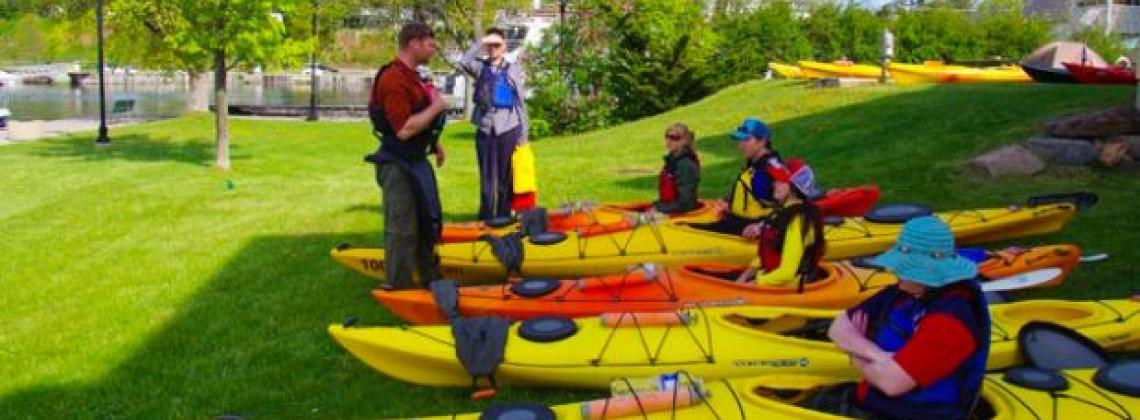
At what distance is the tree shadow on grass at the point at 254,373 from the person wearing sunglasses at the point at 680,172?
234 centimetres

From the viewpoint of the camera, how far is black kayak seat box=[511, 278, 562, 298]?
5.52m

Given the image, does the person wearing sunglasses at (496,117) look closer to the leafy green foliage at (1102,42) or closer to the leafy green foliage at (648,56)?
the leafy green foliage at (648,56)

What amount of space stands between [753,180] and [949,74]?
49.5 ft

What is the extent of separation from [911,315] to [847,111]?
503 inches

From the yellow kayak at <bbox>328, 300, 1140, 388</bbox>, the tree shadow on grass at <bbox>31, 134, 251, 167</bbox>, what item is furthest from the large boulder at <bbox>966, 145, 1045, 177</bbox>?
the tree shadow on grass at <bbox>31, 134, 251, 167</bbox>

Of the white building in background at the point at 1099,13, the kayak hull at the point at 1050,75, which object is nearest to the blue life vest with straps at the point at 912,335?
the kayak hull at the point at 1050,75

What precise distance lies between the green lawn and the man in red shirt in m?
0.58

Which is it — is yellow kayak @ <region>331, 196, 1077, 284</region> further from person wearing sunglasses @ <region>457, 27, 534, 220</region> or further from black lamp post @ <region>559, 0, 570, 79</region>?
black lamp post @ <region>559, 0, 570, 79</region>

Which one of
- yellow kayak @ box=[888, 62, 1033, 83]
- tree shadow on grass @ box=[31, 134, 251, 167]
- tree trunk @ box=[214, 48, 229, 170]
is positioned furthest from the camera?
yellow kayak @ box=[888, 62, 1033, 83]

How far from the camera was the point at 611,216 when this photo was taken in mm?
7457

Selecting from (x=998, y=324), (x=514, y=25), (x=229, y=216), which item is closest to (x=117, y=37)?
(x=514, y=25)

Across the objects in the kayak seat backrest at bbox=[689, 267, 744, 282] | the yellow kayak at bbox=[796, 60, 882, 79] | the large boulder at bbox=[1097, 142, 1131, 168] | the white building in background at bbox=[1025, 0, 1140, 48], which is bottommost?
the kayak seat backrest at bbox=[689, 267, 744, 282]

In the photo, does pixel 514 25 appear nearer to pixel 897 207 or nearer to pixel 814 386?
pixel 897 207

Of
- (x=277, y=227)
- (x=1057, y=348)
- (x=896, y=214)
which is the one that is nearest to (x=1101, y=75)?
(x=896, y=214)
